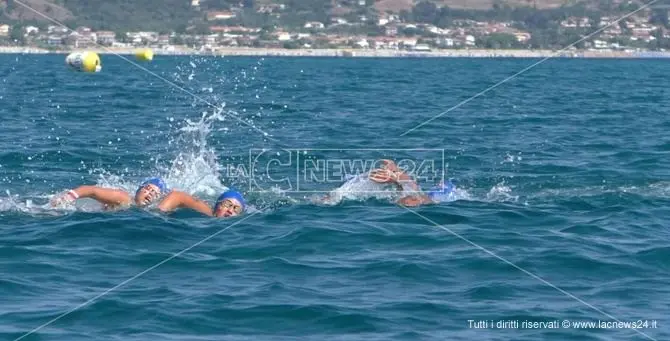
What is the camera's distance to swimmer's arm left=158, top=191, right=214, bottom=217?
1584 cm

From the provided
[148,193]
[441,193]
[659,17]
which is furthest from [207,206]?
[659,17]

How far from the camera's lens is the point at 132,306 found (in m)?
11.4

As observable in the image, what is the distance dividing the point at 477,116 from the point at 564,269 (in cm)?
1921

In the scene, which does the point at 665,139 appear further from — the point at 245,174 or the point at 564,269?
the point at 564,269

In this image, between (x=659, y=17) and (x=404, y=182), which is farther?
(x=659, y=17)

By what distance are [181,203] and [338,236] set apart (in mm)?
2386

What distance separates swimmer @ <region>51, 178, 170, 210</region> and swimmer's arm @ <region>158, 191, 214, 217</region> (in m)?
0.31

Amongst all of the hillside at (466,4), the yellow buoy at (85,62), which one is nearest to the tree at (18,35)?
the hillside at (466,4)

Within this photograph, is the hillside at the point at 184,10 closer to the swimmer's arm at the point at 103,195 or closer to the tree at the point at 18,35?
the tree at the point at 18,35

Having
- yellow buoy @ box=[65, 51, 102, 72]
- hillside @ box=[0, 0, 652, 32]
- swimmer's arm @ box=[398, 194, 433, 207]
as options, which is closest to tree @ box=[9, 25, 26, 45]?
hillside @ box=[0, 0, 652, 32]

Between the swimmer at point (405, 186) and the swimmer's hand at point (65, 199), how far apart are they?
3635 millimetres

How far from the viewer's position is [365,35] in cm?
12231

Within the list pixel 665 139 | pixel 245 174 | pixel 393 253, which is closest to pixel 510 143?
pixel 665 139

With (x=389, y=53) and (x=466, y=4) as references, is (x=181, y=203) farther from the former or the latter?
(x=466, y=4)
